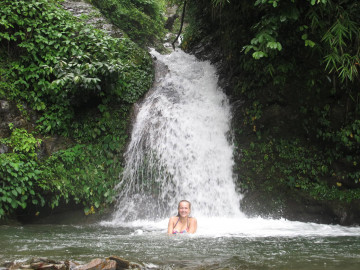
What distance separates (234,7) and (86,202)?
5.71 meters

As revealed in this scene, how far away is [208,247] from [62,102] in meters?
5.49

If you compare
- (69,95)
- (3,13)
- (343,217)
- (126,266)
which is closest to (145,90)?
(69,95)

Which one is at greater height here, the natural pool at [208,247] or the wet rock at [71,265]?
the natural pool at [208,247]

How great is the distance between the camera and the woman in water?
5.66 meters

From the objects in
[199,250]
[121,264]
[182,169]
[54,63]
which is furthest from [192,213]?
[54,63]

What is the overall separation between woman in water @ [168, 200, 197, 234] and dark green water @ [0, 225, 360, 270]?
32cm

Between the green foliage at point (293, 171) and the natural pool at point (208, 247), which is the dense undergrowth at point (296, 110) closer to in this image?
the green foliage at point (293, 171)

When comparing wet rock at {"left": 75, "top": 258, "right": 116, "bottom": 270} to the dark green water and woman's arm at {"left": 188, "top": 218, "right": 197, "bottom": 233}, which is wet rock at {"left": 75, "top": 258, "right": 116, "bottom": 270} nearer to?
the dark green water

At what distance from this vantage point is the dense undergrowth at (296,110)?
6.78 meters

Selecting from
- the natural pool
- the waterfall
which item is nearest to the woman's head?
the natural pool

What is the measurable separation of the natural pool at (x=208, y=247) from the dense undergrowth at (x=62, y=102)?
1320 mm

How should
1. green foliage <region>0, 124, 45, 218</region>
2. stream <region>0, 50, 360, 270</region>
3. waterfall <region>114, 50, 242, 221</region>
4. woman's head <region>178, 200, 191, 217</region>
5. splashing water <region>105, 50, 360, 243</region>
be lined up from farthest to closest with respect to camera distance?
waterfall <region>114, 50, 242, 221</region>
splashing water <region>105, 50, 360, 243</region>
green foliage <region>0, 124, 45, 218</region>
woman's head <region>178, 200, 191, 217</region>
stream <region>0, 50, 360, 270</region>

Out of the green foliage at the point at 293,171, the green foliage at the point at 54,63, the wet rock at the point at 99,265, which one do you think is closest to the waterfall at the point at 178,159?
the green foliage at the point at 293,171

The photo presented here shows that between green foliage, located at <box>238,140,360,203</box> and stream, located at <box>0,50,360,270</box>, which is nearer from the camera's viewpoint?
stream, located at <box>0,50,360,270</box>
